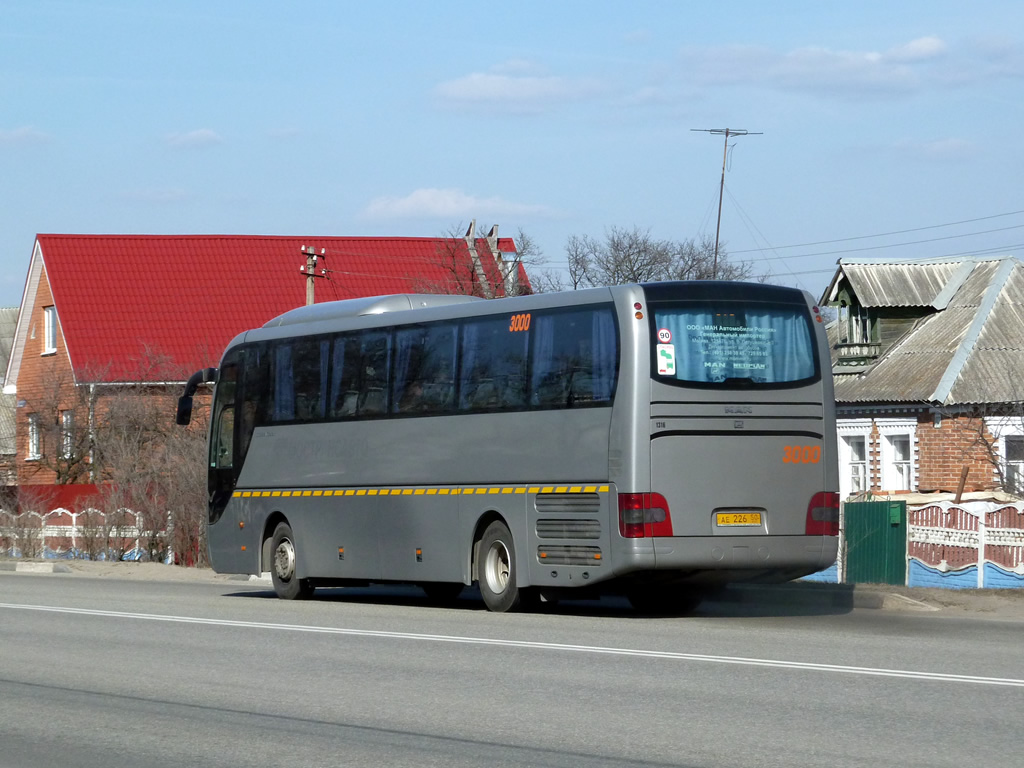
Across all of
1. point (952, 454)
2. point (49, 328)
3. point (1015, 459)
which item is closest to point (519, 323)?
point (952, 454)

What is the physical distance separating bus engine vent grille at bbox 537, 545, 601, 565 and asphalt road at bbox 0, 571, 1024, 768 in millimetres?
602

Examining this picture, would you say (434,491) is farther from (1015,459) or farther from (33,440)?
(33,440)

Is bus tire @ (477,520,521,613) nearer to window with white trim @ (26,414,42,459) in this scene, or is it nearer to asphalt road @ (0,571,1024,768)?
asphalt road @ (0,571,1024,768)

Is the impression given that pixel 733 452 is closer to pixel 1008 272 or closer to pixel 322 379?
pixel 322 379

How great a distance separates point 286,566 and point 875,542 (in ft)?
26.2

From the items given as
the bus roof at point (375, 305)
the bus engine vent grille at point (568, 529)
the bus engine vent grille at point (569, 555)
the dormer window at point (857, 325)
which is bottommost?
the bus engine vent grille at point (569, 555)

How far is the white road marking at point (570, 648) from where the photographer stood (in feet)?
34.2

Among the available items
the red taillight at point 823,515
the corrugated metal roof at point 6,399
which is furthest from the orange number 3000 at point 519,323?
the corrugated metal roof at point 6,399

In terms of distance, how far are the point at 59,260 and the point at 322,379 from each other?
32.1m

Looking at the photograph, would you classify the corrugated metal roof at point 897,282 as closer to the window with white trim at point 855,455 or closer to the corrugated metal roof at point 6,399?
the window with white trim at point 855,455

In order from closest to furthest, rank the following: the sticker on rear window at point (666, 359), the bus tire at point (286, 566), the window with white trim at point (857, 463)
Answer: the sticker on rear window at point (666, 359), the bus tire at point (286, 566), the window with white trim at point (857, 463)

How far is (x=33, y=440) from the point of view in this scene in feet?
155

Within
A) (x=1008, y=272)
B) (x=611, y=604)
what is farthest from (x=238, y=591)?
(x=1008, y=272)

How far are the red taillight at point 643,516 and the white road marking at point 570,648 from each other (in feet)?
7.69
